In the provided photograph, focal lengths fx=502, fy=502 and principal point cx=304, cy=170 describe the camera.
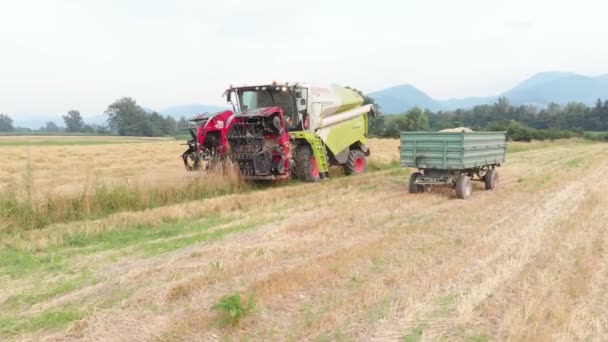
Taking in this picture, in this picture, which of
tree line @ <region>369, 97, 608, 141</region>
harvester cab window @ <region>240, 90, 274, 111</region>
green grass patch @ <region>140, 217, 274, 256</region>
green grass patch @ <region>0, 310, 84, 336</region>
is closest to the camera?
green grass patch @ <region>0, 310, 84, 336</region>

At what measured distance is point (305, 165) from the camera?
12633 millimetres

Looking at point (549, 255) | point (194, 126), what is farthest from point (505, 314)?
point (194, 126)

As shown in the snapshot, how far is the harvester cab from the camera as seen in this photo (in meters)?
11.7

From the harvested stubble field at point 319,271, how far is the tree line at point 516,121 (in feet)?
136

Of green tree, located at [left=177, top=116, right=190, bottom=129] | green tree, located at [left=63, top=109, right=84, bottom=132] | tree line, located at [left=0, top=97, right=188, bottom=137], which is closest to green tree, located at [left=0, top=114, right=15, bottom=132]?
green tree, located at [left=63, top=109, right=84, bottom=132]

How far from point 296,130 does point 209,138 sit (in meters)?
2.23

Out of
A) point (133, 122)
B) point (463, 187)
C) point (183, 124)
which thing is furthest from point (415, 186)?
point (133, 122)

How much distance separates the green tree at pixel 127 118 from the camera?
7888 centimetres

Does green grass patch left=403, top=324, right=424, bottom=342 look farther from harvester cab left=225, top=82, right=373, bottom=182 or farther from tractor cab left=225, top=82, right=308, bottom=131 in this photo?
tractor cab left=225, top=82, right=308, bottom=131

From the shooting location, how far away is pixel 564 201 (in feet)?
30.4

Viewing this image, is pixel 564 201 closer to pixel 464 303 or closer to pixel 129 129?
pixel 464 303

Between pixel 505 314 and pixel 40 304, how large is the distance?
12.9 ft

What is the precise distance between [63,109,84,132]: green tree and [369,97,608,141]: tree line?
210ft

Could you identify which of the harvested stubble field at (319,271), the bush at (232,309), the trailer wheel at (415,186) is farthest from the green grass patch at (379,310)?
the trailer wheel at (415,186)
